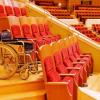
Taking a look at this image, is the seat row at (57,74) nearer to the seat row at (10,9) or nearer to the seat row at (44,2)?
the seat row at (10,9)

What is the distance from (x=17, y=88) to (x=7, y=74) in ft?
0.22

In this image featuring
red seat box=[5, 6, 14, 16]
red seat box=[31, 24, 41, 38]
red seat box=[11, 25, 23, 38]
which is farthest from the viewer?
red seat box=[5, 6, 14, 16]

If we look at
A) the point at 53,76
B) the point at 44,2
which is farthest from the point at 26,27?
the point at 44,2

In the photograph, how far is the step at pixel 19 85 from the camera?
864 millimetres

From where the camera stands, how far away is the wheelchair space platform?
844mm

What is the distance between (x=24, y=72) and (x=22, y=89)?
6 cm

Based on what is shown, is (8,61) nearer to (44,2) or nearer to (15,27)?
(15,27)

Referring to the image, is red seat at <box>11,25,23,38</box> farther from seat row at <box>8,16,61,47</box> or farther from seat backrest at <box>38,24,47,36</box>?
seat backrest at <box>38,24,47,36</box>

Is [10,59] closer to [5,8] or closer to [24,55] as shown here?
[24,55]

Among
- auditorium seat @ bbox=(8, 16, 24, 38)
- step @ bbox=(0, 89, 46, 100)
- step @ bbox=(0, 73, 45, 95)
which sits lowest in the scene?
step @ bbox=(0, 89, 46, 100)

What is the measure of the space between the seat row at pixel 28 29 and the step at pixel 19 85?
0.30m

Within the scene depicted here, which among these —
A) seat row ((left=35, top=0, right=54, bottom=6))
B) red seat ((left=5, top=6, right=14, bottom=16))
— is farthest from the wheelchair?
seat row ((left=35, top=0, right=54, bottom=6))

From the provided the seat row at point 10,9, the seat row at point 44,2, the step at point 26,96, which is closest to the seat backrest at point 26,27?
the seat row at point 10,9

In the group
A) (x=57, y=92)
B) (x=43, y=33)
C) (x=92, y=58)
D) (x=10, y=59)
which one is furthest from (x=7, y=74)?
(x=92, y=58)
